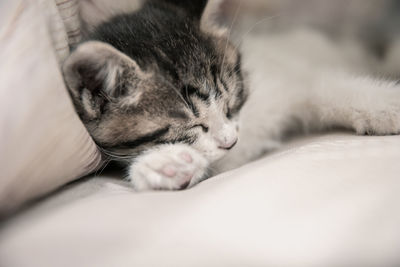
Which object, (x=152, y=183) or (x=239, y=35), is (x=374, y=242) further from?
(x=239, y=35)

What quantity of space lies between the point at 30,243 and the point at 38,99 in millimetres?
236

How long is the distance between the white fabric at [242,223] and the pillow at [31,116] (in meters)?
0.06

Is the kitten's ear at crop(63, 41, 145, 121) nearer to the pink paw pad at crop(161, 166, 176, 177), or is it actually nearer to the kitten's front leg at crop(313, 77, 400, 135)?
the pink paw pad at crop(161, 166, 176, 177)

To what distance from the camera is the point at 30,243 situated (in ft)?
1.85

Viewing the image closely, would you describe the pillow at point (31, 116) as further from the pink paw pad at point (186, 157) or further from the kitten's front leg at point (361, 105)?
the kitten's front leg at point (361, 105)

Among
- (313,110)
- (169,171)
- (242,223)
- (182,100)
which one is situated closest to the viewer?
(242,223)

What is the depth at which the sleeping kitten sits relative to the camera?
763 mm

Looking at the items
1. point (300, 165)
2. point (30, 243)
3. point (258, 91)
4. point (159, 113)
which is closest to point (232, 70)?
point (258, 91)

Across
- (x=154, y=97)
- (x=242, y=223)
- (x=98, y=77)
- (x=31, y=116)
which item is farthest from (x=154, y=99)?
(x=242, y=223)

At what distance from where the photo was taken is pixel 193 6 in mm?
1022

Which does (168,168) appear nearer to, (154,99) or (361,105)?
(154,99)

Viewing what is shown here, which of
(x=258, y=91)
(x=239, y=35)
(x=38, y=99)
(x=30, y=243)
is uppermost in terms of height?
(x=38, y=99)

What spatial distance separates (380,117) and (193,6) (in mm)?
565

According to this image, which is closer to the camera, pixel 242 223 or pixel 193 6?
pixel 242 223
